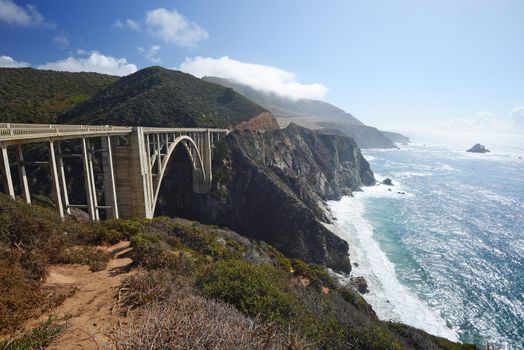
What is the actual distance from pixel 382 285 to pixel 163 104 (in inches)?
1994

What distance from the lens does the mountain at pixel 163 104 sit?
5209 cm

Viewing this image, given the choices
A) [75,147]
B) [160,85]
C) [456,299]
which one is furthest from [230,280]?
[160,85]

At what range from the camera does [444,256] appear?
1368 inches

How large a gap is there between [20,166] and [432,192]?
7414 cm

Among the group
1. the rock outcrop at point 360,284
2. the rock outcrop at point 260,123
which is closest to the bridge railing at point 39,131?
the rock outcrop at point 360,284

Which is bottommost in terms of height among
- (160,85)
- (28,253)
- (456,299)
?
(456,299)

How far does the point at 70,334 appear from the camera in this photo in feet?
17.9

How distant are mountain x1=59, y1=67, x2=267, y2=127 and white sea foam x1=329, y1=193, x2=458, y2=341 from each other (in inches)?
1318

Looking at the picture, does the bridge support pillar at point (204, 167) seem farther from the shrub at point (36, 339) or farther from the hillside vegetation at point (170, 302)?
the shrub at point (36, 339)

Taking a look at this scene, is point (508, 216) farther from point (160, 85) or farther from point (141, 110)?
point (160, 85)

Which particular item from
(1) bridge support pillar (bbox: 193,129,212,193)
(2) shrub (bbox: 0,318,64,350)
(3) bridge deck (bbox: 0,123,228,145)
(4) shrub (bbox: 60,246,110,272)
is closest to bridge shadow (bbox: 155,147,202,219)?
(1) bridge support pillar (bbox: 193,129,212,193)

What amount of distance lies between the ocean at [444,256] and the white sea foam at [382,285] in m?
0.09

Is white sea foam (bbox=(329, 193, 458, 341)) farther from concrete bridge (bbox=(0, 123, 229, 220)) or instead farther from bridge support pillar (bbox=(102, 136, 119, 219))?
bridge support pillar (bbox=(102, 136, 119, 219))

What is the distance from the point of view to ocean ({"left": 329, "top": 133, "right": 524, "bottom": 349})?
80.4 ft
